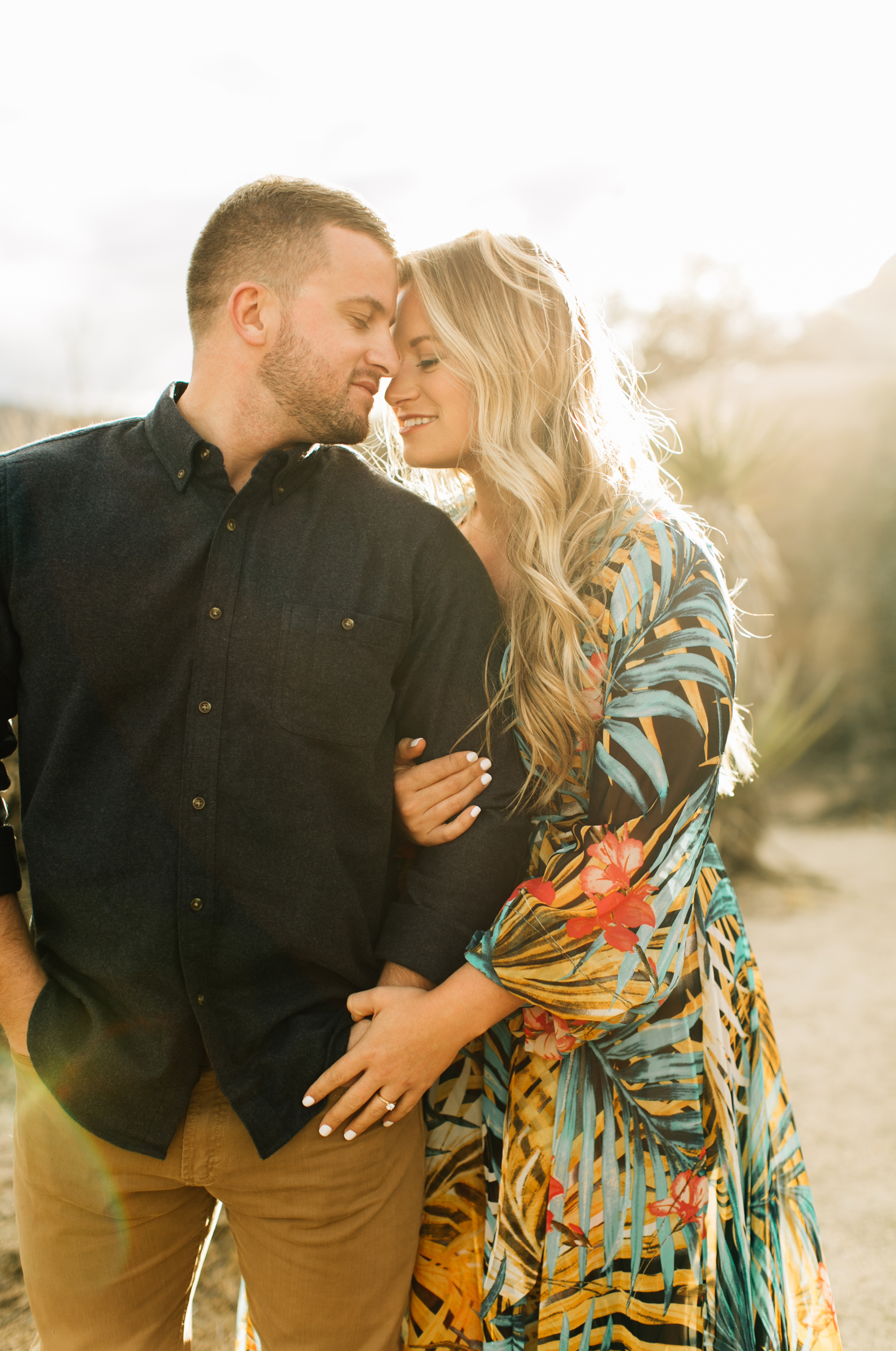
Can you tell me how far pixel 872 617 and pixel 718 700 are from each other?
862 centimetres

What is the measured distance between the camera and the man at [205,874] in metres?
1.49

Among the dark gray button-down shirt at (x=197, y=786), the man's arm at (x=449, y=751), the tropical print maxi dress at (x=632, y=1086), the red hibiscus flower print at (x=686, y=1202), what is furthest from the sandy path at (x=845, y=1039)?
the dark gray button-down shirt at (x=197, y=786)

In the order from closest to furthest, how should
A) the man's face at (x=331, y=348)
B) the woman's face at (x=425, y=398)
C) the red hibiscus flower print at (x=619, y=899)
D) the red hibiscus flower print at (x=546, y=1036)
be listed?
1. the red hibiscus flower print at (x=619, y=899)
2. the red hibiscus flower print at (x=546, y=1036)
3. the man's face at (x=331, y=348)
4. the woman's face at (x=425, y=398)

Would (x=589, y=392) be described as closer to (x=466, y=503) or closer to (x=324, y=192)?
(x=466, y=503)

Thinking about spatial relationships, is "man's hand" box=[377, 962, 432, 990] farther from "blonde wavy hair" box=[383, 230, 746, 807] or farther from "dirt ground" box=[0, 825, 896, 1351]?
"dirt ground" box=[0, 825, 896, 1351]

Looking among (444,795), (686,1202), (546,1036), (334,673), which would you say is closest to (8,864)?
(334,673)

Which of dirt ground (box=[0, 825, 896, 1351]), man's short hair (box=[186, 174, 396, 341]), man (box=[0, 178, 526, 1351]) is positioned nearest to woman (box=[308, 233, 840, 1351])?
man (box=[0, 178, 526, 1351])

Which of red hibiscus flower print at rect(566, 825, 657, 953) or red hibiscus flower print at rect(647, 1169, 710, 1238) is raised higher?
red hibiscus flower print at rect(566, 825, 657, 953)

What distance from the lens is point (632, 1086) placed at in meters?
1.59

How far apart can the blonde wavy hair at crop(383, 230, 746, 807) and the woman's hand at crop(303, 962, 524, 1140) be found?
394 mm

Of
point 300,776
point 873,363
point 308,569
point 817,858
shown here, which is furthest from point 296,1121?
point 873,363

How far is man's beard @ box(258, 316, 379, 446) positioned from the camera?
1.65 metres

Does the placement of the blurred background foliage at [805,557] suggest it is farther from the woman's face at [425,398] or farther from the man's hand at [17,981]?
the man's hand at [17,981]

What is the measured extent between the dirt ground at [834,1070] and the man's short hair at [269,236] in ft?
7.89
